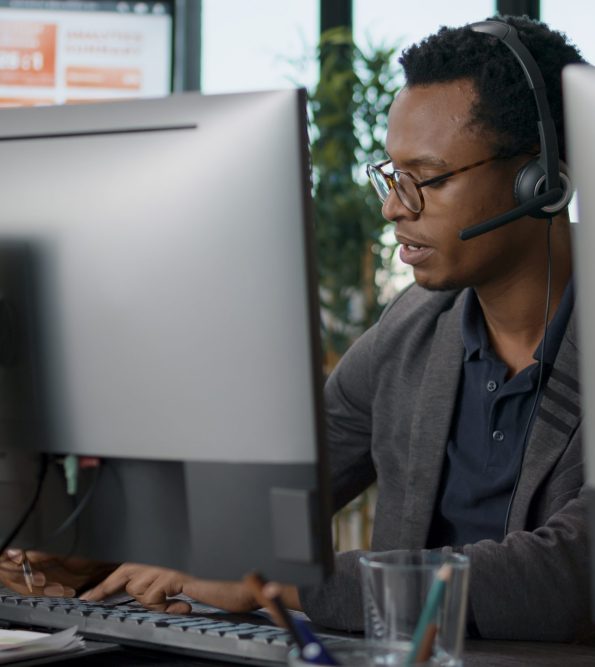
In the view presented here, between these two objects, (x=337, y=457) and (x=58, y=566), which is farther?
(x=337, y=457)

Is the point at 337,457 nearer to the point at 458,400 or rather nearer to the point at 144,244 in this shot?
the point at 458,400

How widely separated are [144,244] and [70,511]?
0.88 feet

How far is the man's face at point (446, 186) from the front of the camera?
1.50 meters

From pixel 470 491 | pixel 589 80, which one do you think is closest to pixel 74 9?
pixel 470 491

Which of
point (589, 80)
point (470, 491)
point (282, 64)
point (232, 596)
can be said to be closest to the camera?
point (589, 80)

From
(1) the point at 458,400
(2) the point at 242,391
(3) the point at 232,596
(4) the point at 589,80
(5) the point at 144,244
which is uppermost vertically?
(4) the point at 589,80

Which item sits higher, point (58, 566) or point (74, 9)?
point (74, 9)

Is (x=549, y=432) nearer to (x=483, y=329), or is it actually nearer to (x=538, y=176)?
(x=483, y=329)

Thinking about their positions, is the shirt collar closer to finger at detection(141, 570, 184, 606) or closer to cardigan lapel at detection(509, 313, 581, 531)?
cardigan lapel at detection(509, 313, 581, 531)

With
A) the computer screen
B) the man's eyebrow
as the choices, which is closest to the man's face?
the man's eyebrow

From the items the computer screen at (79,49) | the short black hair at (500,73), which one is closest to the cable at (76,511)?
the short black hair at (500,73)

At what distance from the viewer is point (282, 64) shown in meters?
3.40

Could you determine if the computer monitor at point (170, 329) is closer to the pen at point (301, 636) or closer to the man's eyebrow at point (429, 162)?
the pen at point (301, 636)

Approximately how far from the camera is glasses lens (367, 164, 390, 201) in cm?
153
